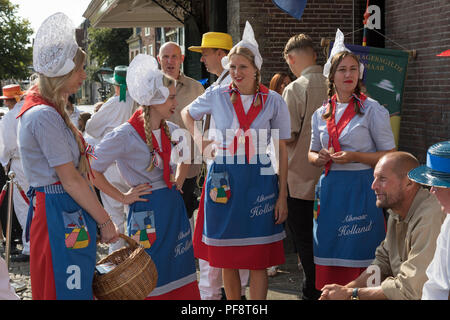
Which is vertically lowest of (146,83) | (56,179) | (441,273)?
(441,273)

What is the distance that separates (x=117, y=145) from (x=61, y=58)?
82 centimetres

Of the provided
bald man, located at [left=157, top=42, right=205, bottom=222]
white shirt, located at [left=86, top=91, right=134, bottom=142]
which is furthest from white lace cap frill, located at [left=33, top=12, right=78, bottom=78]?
white shirt, located at [left=86, top=91, right=134, bottom=142]

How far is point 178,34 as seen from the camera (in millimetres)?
21906

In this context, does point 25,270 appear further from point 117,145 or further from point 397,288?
point 397,288

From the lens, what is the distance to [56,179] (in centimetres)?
310

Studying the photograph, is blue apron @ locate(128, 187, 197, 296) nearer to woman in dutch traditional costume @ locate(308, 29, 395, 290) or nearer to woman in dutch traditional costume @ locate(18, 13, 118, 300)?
woman in dutch traditional costume @ locate(18, 13, 118, 300)

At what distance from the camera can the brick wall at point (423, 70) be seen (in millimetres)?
7199

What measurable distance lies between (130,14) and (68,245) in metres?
Answer: 14.0

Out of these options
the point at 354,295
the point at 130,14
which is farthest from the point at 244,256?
the point at 130,14

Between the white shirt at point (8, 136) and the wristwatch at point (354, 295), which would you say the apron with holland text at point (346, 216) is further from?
the white shirt at point (8, 136)

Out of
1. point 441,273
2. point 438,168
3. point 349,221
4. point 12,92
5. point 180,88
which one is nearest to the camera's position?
point 441,273

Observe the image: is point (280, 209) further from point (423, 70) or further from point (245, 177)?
point (423, 70)

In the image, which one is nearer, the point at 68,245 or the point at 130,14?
the point at 68,245

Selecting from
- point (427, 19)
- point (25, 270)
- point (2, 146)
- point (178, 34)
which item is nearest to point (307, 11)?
point (427, 19)
